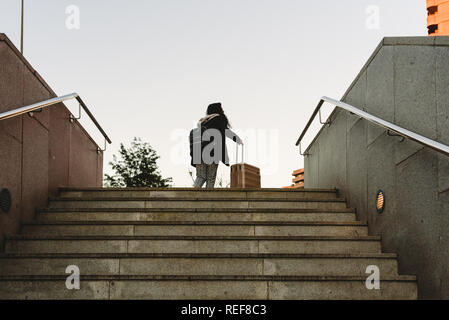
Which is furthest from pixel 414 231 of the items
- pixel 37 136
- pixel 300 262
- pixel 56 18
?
pixel 56 18

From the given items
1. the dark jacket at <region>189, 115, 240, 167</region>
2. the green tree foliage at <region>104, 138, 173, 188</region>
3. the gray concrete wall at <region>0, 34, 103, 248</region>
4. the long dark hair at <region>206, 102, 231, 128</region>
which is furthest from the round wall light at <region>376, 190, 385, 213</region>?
the green tree foliage at <region>104, 138, 173, 188</region>

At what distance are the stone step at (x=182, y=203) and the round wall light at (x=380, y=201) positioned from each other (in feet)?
3.31

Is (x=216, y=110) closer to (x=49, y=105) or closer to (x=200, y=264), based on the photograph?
(x=49, y=105)

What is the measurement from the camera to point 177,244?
4234mm

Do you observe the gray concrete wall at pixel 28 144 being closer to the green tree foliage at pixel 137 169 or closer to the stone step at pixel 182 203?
the stone step at pixel 182 203

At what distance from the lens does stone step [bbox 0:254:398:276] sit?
12.5 ft

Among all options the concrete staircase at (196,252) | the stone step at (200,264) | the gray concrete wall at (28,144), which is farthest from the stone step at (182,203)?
the stone step at (200,264)

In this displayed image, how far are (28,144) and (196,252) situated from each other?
2.23m

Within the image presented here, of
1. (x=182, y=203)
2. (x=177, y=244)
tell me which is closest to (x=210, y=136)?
(x=182, y=203)

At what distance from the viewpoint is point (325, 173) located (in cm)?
720

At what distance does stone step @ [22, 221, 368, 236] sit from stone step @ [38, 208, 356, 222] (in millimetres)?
328

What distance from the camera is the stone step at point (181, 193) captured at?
572cm

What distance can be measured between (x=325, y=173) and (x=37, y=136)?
4.28 metres
